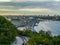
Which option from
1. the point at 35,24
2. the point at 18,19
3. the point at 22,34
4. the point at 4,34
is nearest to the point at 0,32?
the point at 4,34

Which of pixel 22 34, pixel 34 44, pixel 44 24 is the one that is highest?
pixel 34 44

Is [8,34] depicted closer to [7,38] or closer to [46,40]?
[7,38]

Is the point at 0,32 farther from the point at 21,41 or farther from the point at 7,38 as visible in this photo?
the point at 21,41

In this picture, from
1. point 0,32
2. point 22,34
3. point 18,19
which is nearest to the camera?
point 0,32

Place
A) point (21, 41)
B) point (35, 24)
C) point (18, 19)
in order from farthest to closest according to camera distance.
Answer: point (35, 24), point (18, 19), point (21, 41)

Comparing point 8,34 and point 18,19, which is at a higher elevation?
point 8,34

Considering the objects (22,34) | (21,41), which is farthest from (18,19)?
(21,41)

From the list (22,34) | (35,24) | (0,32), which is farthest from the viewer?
(35,24)

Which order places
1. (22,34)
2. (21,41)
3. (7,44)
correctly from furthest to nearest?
(22,34) < (21,41) < (7,44)

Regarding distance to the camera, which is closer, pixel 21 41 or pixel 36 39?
pixel 36 39
